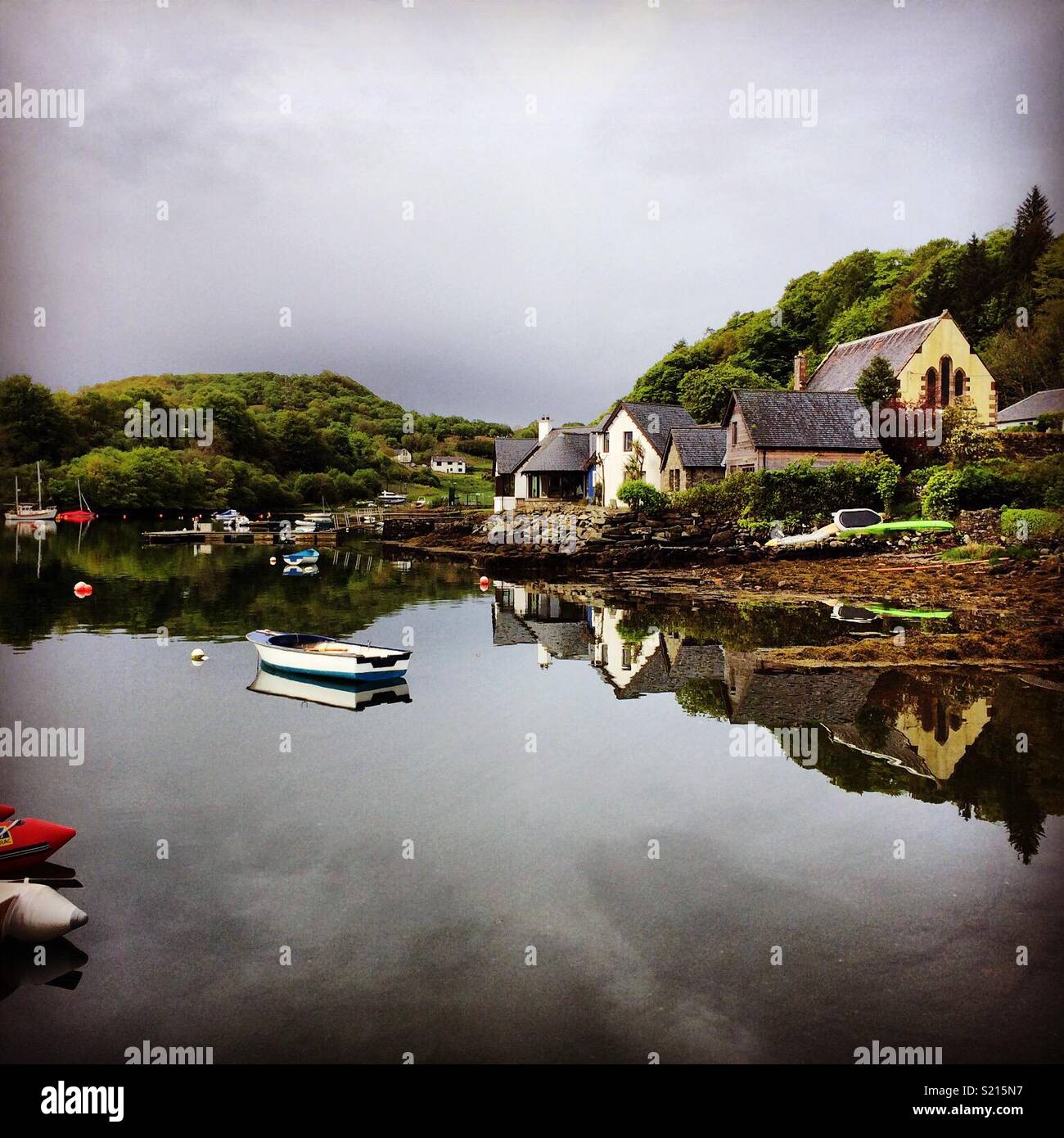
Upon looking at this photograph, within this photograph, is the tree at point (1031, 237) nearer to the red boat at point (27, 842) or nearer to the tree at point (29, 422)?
the red boat at point (27, 842)

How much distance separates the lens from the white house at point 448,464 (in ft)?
455

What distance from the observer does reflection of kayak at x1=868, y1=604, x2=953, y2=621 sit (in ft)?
71.4

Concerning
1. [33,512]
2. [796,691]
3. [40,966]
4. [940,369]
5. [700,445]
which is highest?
[940,369]

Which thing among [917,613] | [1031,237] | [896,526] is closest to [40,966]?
[917,613]

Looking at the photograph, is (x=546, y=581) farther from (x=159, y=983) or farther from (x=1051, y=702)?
(x=159, y=983)

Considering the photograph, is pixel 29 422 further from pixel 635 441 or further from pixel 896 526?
pixel 896 526

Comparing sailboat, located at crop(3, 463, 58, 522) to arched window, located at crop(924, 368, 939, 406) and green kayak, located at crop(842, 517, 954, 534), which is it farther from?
arched window, located at crop(924, 368, 939, 406)

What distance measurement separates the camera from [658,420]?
47.5m

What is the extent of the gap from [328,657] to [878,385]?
29882mm

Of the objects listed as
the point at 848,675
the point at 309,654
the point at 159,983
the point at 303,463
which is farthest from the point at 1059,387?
the point at 303,463

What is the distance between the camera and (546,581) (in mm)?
33906

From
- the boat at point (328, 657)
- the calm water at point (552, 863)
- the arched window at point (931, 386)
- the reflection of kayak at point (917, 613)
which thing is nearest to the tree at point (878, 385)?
the arched window at point (931, 386)

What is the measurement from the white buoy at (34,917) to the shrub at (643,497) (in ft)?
119
